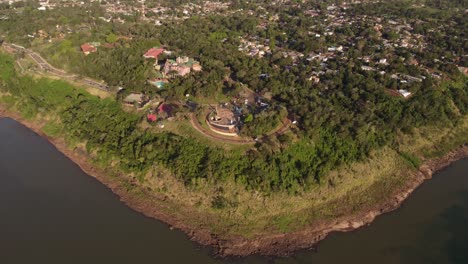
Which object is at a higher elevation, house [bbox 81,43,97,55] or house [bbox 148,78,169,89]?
house [bbox 148,78,169,89]

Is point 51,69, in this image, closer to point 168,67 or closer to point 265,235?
point 168,67

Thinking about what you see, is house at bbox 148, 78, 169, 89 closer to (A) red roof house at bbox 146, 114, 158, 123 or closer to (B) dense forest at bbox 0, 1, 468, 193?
(B) dense forest at bbox 0, 1, 468, 193

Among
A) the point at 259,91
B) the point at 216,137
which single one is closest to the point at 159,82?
the point at 259,91

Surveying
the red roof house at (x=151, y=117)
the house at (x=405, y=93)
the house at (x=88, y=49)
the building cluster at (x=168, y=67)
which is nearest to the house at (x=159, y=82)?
the building cluster at (x=168, y=67)

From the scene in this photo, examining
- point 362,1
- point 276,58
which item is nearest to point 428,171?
point 276,58

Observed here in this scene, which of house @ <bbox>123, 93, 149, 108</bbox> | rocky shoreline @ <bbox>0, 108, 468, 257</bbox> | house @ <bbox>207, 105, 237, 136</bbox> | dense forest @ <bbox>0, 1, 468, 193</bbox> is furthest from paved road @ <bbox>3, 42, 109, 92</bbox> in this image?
house @ <bbox>207, 105, 237, 136</bbox>
